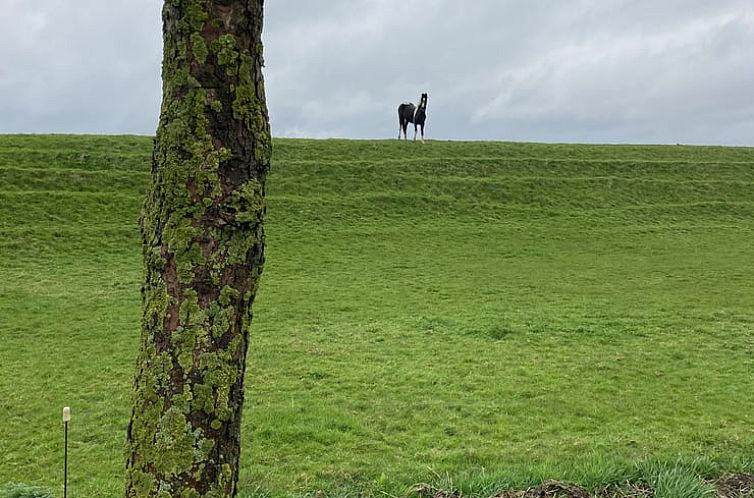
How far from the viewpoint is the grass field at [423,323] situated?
5.75m

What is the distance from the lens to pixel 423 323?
37.1ft

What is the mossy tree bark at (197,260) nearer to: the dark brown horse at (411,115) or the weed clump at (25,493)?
the weed clump at (25,493)

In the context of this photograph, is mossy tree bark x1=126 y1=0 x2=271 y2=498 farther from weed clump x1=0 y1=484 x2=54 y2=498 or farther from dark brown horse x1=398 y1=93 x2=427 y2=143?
dark brown horse x1=398 y1=93 x2=427 y2=143

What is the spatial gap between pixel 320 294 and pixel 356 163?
14.2 meters

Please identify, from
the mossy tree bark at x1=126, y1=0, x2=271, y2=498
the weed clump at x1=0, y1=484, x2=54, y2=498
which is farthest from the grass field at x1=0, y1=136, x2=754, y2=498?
the mossy tree bark at x1=126, y1=0, x2=271, y2=498

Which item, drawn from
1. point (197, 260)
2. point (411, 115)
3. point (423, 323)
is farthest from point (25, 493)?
point (411, 115)

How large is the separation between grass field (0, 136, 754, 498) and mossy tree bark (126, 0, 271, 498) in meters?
2.42

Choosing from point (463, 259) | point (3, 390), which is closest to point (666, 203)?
point (463, 259)

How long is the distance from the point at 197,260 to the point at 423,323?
9222 mm

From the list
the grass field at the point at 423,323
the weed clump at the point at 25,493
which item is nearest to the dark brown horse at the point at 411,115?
the grass field at the point at 423,323

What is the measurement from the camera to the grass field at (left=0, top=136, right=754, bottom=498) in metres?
5.75

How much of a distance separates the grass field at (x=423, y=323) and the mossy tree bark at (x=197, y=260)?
242 centimetres

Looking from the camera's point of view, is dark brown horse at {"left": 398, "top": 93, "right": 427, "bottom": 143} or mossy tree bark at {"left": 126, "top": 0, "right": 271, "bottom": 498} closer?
mossy tree bark at {"left": 126, "top": 0, "right": 271, "bottom": 498}

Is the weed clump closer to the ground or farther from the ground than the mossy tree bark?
closer to the ground
